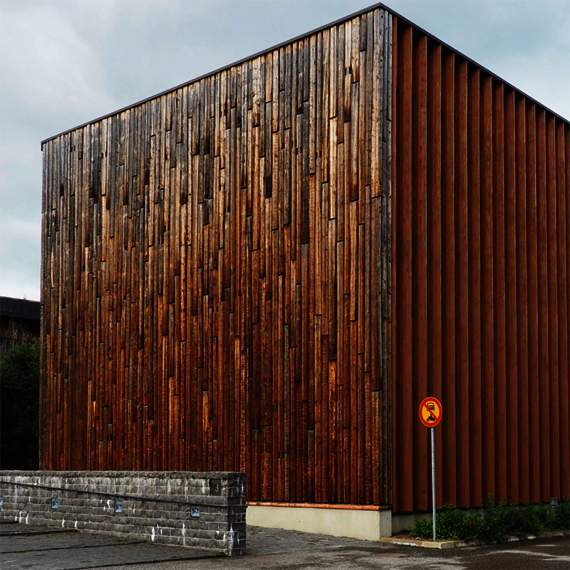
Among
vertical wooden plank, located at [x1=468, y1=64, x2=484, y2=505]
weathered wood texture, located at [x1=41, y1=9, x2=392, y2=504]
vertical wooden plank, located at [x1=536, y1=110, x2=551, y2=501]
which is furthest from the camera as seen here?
vertical wooden plank, located at [x1=536, y1=110, x2=551, y2=501]

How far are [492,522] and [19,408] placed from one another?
26.0 m

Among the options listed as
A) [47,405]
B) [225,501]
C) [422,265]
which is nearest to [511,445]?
[422,265]

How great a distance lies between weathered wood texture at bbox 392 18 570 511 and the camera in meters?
17.4

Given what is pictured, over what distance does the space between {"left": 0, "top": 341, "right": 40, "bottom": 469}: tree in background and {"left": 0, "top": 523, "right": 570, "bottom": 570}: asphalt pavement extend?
68.8 ft

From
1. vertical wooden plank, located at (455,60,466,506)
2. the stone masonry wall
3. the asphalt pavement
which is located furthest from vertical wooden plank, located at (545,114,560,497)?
the stone masonry wall

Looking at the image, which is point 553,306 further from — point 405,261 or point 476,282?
point 405,261

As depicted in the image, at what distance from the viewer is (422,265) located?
58.0 feet

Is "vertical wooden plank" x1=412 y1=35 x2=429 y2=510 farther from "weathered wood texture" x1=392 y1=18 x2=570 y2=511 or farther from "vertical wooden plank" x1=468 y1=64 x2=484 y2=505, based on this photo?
"vertical wooden plank" x1=468 y1=64 x2=484 y2=505

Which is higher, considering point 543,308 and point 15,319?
point 15,319

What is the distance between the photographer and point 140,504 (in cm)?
1553

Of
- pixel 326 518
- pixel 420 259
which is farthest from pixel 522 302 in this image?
pixel 326 518

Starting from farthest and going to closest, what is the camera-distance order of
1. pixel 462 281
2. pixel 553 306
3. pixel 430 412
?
pixel 553 306 → pixel 462 281 → pixel 430 412

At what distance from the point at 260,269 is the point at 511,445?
6709 mm

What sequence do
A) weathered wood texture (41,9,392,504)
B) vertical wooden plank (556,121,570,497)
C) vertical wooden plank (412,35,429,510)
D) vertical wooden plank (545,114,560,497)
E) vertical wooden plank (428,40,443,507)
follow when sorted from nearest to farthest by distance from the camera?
vertical wooden plank (412,35,429,510) < weathered wood texture (41,9,392,504) < vertical wooden plank (428,40,443,507) < vertical wooden plank (545,114,560,497) < vertical wooden plank (556,121,570,497)
